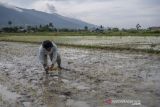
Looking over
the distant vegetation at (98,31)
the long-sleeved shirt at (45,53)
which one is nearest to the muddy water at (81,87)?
the long-sleeved shirt at (45,53)

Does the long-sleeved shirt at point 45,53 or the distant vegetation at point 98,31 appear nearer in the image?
the long-sleeved shirt at point 45,53

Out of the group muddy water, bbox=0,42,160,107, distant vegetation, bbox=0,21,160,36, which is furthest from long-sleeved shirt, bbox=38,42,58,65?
distant vegetation, bbox=0,21,160,36

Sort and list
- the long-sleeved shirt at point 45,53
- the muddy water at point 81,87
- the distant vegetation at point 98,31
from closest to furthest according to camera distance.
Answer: the muddy water at point 81,87
the long-sleeved shirt at point 45,53
the distant vegetation at point 98,31

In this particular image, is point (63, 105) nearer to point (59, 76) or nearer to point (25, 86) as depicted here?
point (25, 86)

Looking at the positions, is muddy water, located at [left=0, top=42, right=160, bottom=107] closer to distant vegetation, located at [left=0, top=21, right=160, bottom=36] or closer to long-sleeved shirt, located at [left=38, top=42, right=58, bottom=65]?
long-sleeved shirt, located at [left=38, top=42, right=58, bottom=65]

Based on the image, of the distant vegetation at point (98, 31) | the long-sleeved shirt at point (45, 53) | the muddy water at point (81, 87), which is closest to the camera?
the muddy water at point (81, 87)

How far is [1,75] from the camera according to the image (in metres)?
11.8

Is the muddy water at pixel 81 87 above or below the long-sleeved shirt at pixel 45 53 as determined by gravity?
below

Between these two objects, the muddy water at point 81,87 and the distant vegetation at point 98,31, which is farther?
the distant vegetation at point 98,31

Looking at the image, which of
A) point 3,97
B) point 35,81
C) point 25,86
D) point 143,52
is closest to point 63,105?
point 3,97

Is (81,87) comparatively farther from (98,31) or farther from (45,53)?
(98,31)

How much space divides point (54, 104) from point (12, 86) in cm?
286

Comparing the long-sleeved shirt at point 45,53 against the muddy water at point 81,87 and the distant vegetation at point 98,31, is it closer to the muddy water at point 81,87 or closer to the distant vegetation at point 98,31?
the muddy water at point 81,87

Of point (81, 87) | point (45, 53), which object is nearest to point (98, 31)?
point (45, 53)
